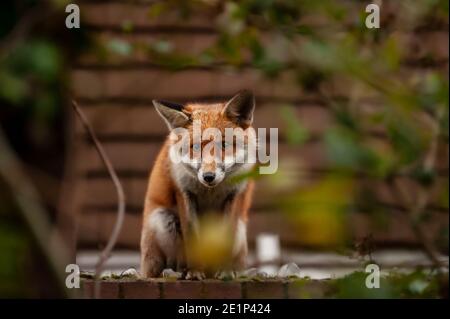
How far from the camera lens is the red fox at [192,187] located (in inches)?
122

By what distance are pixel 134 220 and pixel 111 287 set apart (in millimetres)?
1469

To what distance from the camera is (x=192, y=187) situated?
3422mm

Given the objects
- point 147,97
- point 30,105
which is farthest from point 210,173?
point 147,97

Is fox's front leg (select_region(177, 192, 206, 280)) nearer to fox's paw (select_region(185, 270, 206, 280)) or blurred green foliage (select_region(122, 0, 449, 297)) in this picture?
fox's paw (select_region(185, 270, 206, 280))

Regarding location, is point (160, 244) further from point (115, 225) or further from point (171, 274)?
point (115, 225)

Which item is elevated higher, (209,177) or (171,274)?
(209,177)

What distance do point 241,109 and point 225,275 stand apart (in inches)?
26.3

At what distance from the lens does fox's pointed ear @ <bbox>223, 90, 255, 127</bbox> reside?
316cm

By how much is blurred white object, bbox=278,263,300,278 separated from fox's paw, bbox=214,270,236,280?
19 cm

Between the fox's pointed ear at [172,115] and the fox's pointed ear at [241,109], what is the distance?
0.53 ft

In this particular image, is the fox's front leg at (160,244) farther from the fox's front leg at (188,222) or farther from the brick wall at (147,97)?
the brick wall at (147,97)

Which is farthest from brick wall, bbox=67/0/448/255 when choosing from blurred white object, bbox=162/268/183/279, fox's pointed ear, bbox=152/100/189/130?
fox's pointed ear, bbox=152/100/189/130
